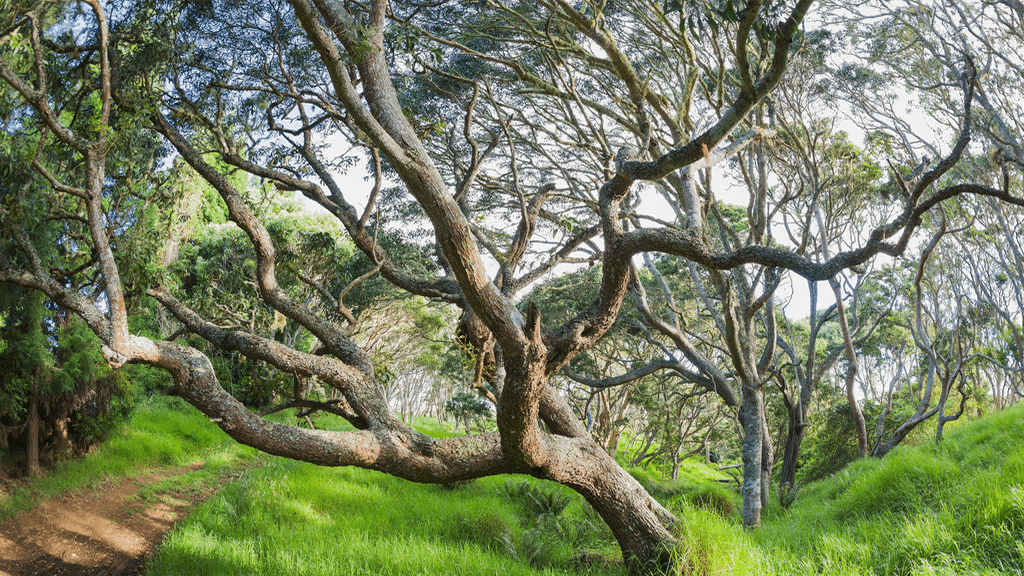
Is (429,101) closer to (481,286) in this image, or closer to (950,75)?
(481,286)

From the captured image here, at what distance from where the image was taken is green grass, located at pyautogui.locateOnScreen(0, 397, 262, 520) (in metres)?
7.50

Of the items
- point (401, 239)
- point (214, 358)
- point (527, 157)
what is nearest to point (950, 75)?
point (527, 157)

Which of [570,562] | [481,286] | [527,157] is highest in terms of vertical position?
[527,157]

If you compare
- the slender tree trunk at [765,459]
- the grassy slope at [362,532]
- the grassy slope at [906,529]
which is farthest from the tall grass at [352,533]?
the slender tree trunk at [765,459]

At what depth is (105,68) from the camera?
16.5ft

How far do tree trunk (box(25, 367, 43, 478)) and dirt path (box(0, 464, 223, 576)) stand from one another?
671 millimetres

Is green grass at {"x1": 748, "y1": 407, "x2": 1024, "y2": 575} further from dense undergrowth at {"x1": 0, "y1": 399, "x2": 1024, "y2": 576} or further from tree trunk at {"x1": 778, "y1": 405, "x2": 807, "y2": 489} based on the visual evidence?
tree trunk at {"x1": 778, "y1": 405, "x2": 807, "y2": 489}

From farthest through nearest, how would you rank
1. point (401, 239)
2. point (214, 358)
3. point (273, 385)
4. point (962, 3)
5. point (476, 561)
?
point (214, 358), point (401, 239), point (962, 3), point (273, 385), point (476, 561)

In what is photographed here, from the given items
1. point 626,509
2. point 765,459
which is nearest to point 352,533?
point 626,509

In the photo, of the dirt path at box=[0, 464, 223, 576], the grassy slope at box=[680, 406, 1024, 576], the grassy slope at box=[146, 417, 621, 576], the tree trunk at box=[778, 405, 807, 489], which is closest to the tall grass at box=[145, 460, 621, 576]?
the grassy slope at box=[146, 417, 621, 576]

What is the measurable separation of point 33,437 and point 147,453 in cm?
231

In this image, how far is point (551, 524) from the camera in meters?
7.17

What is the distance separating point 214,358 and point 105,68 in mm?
12852

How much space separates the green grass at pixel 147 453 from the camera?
7.50 meters
